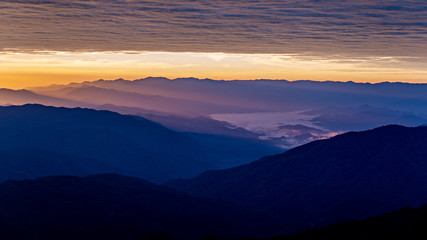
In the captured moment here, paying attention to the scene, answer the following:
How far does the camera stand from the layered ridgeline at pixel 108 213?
129250 mm

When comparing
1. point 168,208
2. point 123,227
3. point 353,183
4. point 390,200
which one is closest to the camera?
point 123,227

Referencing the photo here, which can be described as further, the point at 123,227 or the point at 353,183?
the point at 353,183

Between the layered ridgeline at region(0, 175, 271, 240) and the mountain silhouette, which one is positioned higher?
the mountain silhouette

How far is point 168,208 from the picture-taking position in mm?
159500

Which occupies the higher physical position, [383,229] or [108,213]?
[383,229]

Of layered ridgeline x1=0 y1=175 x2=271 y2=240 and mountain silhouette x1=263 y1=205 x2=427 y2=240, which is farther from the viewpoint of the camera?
layered ridgeline x1=0 y1=175 x2=271 y2=240

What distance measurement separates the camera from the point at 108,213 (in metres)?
143

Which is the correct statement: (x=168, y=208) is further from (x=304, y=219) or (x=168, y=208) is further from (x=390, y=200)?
(x=390, y=200)

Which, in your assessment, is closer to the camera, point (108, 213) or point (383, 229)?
point (383, 229)

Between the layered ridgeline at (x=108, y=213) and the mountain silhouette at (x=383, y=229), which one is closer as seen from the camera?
the mountain silhouette at (x=383, y=229)

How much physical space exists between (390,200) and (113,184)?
91.9 m

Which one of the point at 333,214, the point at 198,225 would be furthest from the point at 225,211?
the point at 333,214

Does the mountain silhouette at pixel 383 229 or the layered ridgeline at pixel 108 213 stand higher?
the mountain silhouette at pixel 383 229

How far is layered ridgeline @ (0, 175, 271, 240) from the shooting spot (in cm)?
12925
